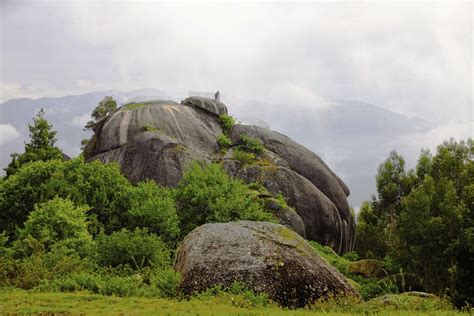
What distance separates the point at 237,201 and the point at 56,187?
1075cm

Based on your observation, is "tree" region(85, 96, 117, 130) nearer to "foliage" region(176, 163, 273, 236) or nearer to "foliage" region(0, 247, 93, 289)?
"foliage" region(176, 163, 273, 236)

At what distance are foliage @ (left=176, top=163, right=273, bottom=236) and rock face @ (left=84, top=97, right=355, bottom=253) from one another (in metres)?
6.30

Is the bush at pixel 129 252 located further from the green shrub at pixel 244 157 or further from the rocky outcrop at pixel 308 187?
the green shrub at pixel 244 157

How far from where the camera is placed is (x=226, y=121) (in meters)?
50.1

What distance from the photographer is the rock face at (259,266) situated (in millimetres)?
16766

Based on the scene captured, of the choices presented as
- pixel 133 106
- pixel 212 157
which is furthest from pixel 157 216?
pixel 133 106

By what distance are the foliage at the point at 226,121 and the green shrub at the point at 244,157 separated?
18.1 feet

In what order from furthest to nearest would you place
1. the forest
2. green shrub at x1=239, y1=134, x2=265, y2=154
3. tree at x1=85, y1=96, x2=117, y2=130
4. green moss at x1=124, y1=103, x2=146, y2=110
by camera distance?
tree at x1=85, y1=96, x2=117, y2=130 < green moss at x1=124, y1=103, x2=146, y2=110 < green shrub at x1=239, y1=134, x2=265, y2=154 < the forest

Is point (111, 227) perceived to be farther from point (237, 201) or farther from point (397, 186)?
point (397, 186)

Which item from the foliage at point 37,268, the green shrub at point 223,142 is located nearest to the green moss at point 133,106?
the green shrub at point 223,142

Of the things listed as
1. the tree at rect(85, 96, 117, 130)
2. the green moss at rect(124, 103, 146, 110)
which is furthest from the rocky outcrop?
the tree at rect(85, 96, 117, 130)

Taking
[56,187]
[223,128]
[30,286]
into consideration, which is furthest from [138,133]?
[30,286]

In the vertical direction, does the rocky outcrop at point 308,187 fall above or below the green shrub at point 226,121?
below

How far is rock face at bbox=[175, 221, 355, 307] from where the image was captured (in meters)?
16.8
